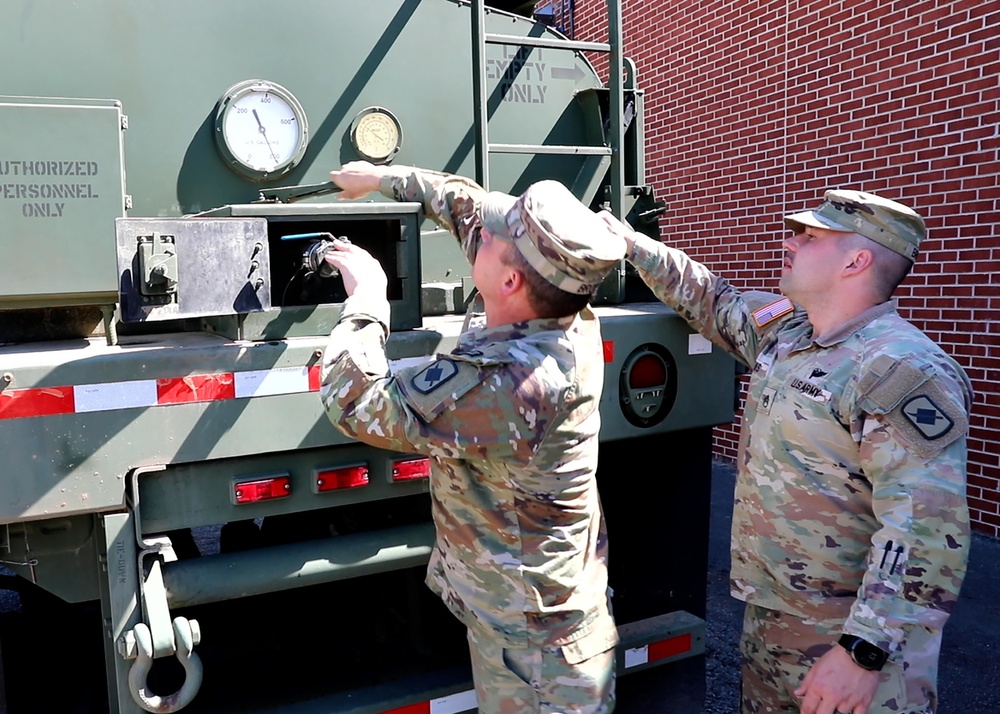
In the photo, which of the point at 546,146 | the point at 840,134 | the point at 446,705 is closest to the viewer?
the point at 446,705

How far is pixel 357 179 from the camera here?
2.36m

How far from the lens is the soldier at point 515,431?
1.85 meters

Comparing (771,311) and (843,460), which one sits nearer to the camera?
(843,460)

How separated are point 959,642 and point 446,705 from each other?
2.62 metres

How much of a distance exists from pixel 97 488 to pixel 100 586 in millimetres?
310

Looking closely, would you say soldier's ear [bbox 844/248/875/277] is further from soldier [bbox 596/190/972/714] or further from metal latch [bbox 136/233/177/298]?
metal latch [bbox 136/233/177/298]

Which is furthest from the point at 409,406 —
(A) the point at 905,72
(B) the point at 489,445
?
(A) the point at 905,72

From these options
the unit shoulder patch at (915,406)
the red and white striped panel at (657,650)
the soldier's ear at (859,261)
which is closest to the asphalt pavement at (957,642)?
the red and white striped panel at (657,650)

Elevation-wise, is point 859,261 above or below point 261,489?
above

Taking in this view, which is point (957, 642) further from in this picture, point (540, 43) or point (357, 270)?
point (357, 270)

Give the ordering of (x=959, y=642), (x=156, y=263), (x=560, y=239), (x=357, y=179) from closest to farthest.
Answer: (x=560, y=239) < (x=156, y=263) < (x=357, y=179) < (x=959, y=642)

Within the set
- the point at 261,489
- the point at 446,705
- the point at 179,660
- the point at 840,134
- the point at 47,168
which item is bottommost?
the point at 446,705

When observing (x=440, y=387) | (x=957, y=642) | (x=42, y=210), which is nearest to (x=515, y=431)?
(x=440, y=387)

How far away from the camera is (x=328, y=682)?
8.55ft
